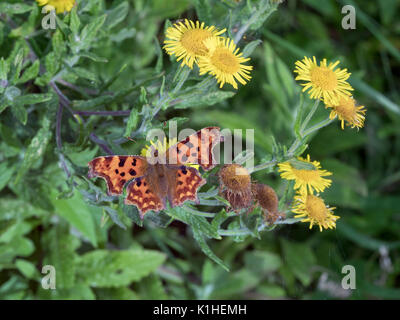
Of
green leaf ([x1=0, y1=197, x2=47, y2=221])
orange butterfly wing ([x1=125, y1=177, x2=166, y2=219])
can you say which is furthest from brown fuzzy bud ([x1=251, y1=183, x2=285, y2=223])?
green leaf ([x1=0, y1=197, x2=47, y2=221])

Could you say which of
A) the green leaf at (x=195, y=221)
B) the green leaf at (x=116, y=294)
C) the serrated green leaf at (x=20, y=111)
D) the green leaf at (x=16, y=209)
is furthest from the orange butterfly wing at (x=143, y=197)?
the green leaf at (x=116, y=294)

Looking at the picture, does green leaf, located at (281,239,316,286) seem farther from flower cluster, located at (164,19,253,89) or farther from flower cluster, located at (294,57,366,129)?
flower cluster, located at (164,19,253,89)

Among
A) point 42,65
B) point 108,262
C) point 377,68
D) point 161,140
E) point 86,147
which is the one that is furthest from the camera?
point 377,68

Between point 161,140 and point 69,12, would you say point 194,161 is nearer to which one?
point 161,140

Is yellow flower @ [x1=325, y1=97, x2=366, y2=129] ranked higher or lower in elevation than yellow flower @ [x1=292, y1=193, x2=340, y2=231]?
higher

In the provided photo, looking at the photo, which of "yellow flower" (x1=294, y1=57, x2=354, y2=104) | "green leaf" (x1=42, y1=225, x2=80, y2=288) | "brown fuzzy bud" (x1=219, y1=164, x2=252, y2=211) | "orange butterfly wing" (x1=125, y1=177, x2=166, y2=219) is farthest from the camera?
"green leaf" (x1=42, y1=225, x2=80, y2=288)
